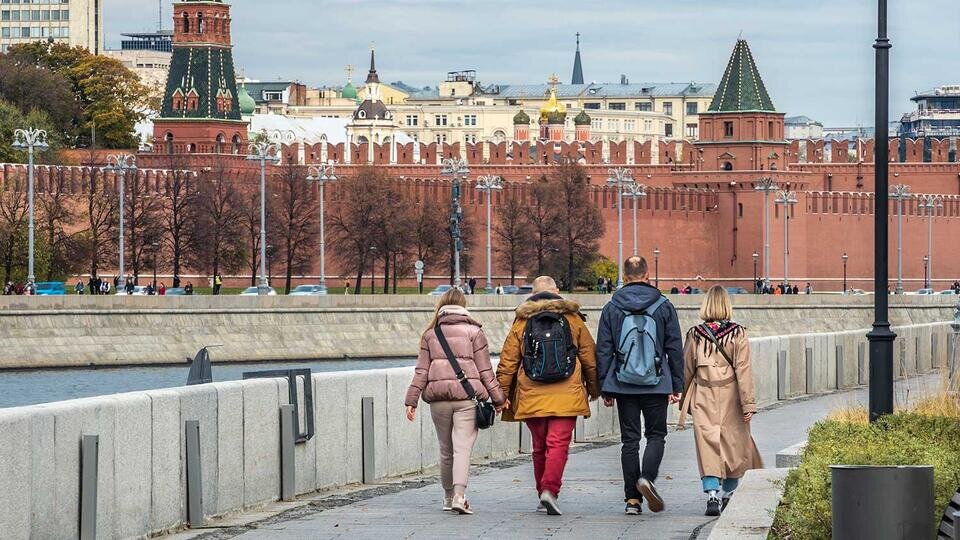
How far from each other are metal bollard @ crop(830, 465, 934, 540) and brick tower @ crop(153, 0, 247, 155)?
79.3 meters

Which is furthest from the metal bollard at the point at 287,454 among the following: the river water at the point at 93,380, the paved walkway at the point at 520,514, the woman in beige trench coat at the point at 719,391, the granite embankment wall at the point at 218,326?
the granite embankment wall at the point at 218,326

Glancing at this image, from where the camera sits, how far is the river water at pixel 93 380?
35.0 meters

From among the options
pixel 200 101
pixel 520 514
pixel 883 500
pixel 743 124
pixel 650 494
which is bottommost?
pixel 520 514

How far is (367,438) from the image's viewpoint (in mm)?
13188

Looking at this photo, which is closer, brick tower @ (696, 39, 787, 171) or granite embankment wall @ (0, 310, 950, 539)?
granite embankment wall @ (0, 310, 950, 539)

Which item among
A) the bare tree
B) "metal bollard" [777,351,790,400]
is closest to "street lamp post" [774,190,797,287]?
the bare tree

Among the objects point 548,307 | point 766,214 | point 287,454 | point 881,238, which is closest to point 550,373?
point 548,307

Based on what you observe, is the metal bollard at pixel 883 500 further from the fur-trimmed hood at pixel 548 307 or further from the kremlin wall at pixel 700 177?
the kremlin wall at pixel 700 177

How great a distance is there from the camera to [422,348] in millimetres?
11516

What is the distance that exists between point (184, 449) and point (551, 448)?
1727mm

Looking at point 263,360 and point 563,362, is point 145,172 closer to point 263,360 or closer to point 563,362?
point 263,360

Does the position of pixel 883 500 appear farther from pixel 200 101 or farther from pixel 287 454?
pixel 200 101

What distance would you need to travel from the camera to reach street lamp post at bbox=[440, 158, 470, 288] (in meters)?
54.1

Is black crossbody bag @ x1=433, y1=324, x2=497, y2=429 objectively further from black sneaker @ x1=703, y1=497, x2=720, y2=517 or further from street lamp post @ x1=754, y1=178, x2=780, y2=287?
street lamp post @ x1=754, y1=178, x2=780, y2=287
